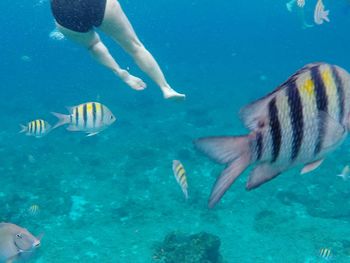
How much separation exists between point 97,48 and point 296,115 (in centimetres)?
436

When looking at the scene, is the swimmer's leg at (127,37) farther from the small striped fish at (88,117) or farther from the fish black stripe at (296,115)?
the fish black stripe at (296,115)

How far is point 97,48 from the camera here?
→ 18.9ft

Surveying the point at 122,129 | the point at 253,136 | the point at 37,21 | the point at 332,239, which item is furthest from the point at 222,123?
the point at 37,21

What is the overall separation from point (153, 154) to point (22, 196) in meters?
4.96

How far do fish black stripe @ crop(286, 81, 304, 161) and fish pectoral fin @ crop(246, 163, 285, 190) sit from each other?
153mm

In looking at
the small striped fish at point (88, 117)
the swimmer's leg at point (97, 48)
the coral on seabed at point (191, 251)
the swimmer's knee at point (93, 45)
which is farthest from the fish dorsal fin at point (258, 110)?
the coral on seabed at point (191, 251)

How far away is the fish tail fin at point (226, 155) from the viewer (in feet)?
6.21

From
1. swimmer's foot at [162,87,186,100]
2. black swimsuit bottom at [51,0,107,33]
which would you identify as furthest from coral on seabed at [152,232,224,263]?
black swimsuit bottom at [51,0,107,33]

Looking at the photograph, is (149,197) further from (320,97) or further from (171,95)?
(320,97)

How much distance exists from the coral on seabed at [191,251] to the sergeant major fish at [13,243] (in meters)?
4.19

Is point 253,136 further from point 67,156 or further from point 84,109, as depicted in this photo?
point 67,156

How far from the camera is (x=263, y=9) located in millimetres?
169375

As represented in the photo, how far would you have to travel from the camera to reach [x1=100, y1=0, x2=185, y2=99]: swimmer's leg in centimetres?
520

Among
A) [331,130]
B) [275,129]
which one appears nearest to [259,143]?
[275,129]
